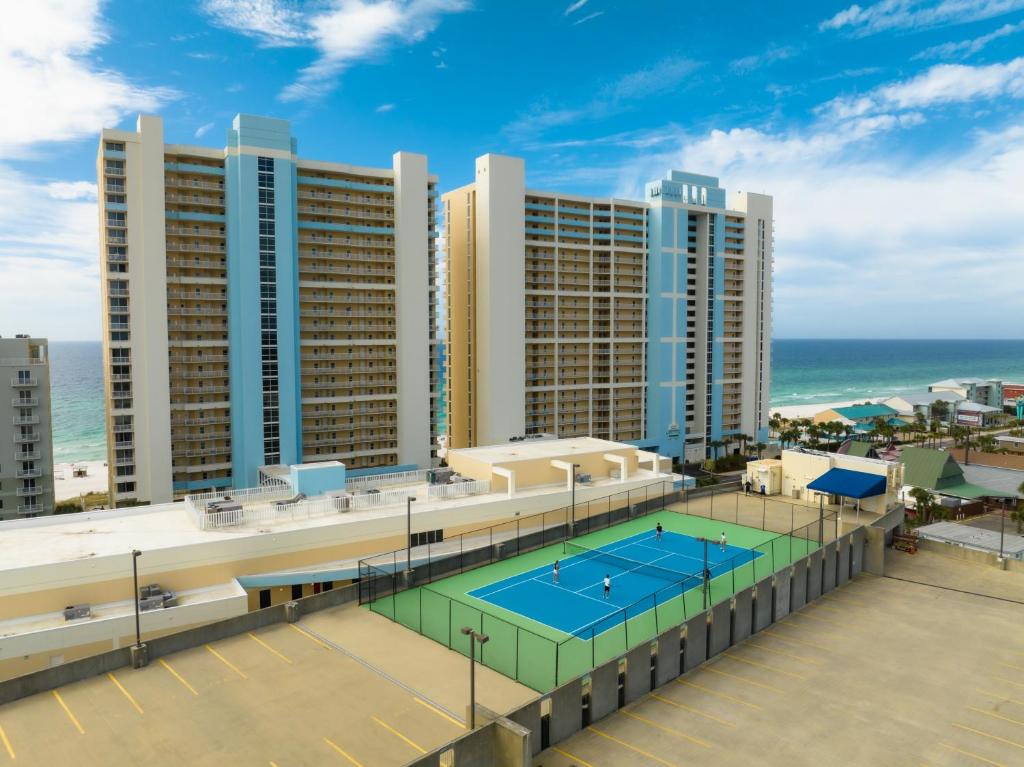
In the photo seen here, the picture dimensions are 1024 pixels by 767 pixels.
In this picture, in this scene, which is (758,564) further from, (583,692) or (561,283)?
(561,283)

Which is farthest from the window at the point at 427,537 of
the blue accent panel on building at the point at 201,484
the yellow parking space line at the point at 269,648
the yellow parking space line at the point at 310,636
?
the blue accent panel on building at the point at 201,484

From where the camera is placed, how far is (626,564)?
140ft

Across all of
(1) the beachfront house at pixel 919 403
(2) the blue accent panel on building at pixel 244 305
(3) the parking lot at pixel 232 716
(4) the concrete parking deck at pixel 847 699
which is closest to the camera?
(3) the parking lot at pixel 232 716

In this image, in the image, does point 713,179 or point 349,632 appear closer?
point 349,632

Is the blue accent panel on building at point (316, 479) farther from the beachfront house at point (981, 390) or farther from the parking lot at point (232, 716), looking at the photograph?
the beachfront house at point (981, 390)

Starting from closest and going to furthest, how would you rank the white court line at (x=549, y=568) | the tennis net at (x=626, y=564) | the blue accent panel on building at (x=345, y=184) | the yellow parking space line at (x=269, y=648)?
the yellow parking space line at (x=269, y=648)
the white court line at (x=549, y=568)
the tennis net at (x=626, y=564)
the blue accent panel on building at (x=345, y=184)

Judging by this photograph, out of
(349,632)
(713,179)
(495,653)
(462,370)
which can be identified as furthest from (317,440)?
(713,179)

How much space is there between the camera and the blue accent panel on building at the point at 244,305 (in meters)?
66.5

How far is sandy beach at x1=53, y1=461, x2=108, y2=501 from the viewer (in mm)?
108000

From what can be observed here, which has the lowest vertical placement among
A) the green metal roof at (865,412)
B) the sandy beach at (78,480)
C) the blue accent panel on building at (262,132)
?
the sandy beach at (78,480)

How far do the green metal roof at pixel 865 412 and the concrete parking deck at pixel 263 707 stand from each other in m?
110

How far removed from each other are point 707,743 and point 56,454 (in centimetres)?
15441

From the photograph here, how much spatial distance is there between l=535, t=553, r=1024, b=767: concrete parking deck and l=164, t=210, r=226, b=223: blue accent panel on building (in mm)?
58825

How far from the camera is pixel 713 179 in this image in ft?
335
